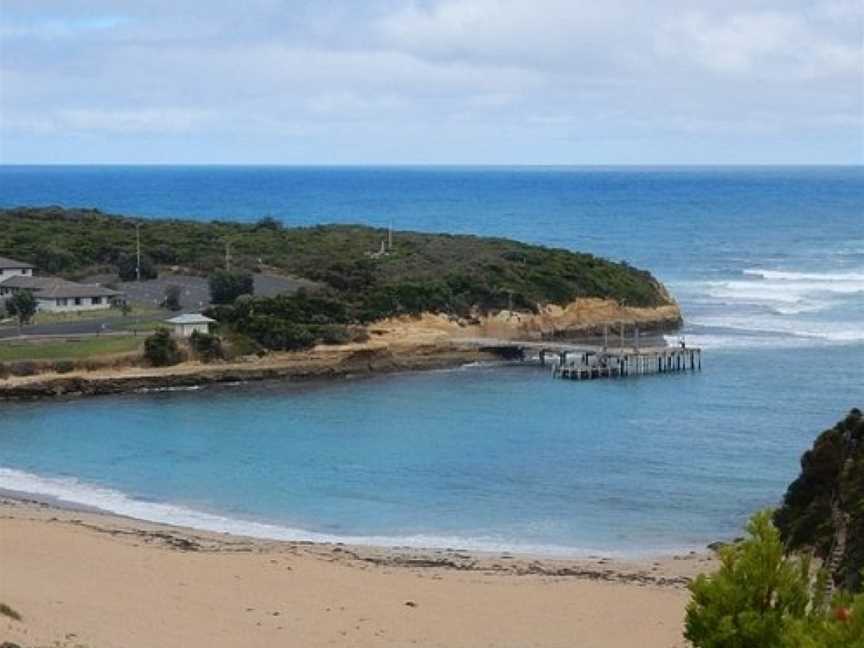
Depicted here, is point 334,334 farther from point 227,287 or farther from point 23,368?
point 23,368

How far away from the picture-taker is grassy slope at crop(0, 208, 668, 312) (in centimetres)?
7262

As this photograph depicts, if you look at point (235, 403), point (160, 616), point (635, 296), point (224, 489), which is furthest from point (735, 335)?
point (160, 616)

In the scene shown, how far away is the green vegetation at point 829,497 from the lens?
2795 cm

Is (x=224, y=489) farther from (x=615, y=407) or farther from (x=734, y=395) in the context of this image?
(x=734, y=395)

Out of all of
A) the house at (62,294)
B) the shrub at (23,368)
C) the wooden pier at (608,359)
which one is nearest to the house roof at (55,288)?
the house at (62,294)

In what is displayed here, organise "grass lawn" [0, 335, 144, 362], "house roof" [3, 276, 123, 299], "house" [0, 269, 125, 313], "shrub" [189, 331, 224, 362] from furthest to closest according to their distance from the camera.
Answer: "house roof" [3, 276, 123, 299] < "house" [0, 269, 125, 313] < "shrub" [189, 331, 224, 362] < "grass lawn" [0, 335, 144, 362]

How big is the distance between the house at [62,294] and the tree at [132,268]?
898 cm

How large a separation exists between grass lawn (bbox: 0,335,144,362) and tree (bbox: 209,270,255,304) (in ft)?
32.6

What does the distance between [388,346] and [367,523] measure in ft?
94.6

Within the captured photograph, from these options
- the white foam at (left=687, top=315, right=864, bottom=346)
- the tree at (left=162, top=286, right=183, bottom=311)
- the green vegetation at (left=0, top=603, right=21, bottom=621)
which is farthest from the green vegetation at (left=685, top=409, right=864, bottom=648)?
the tree at (left=162, top=286, right=183, bottom=311)

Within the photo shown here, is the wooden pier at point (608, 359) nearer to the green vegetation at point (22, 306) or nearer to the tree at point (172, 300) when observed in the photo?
the tree at point (172, 300)

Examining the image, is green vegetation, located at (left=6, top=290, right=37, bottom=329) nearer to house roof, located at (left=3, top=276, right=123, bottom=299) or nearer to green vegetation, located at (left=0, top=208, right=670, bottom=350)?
house roof, located at (left=3, top=276, right=123, bottom=299)

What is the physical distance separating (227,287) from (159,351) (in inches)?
445

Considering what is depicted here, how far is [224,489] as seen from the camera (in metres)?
38.2
